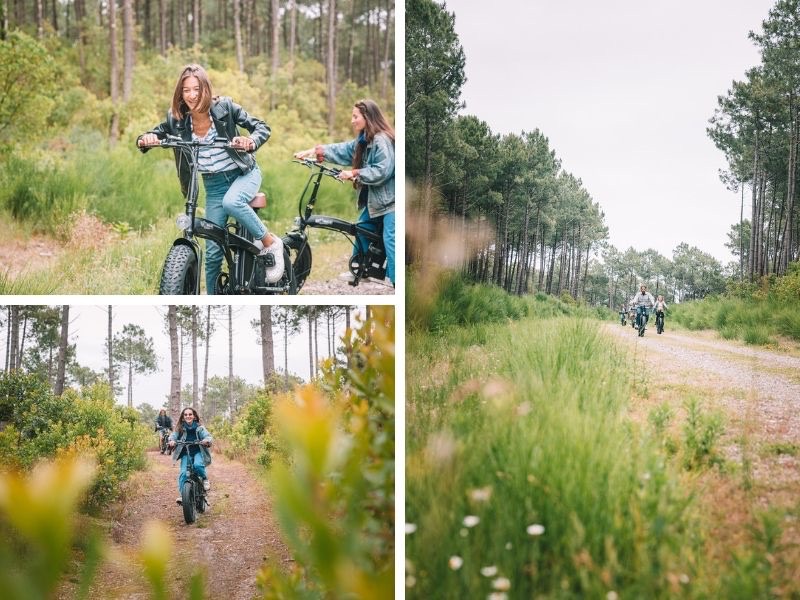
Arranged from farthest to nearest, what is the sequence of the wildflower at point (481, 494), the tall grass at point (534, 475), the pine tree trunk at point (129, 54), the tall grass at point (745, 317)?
the pine tree trunk at point (129, 54) < the tall grass at point (745, 317) < the wildflower at point (481, 494) < the tall grass at point (534, 475)

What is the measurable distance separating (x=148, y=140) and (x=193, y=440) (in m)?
1.02

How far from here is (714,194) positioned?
2135 mm

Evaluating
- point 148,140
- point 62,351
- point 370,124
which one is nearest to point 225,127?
point 148,140

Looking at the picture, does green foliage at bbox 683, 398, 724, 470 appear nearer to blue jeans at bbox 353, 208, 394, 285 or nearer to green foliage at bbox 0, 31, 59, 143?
blue jeans at bbox 353, 208, 394, 285

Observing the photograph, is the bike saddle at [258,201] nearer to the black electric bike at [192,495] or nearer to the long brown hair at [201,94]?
the long brown hair at [201,94]

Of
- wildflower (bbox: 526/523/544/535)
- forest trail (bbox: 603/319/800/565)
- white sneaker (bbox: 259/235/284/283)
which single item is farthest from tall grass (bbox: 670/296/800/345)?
white sneaker (bbox: 259/235/284/283)

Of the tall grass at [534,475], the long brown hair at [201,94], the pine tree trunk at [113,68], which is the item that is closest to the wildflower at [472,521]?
the tall grass at [534,475]

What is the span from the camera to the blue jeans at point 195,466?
2.21 m

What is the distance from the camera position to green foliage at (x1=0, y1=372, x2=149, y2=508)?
2.24 meters

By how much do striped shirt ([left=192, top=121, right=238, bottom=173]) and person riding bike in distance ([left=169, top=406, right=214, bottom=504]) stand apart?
32.2 inches

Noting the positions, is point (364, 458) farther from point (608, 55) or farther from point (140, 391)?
point (608, 55)

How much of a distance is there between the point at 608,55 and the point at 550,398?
113 cm

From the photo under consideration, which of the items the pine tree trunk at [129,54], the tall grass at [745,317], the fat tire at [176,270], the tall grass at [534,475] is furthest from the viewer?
the pine tree trunk at [129,54]

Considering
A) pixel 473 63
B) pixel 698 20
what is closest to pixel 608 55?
pixel 698 20
